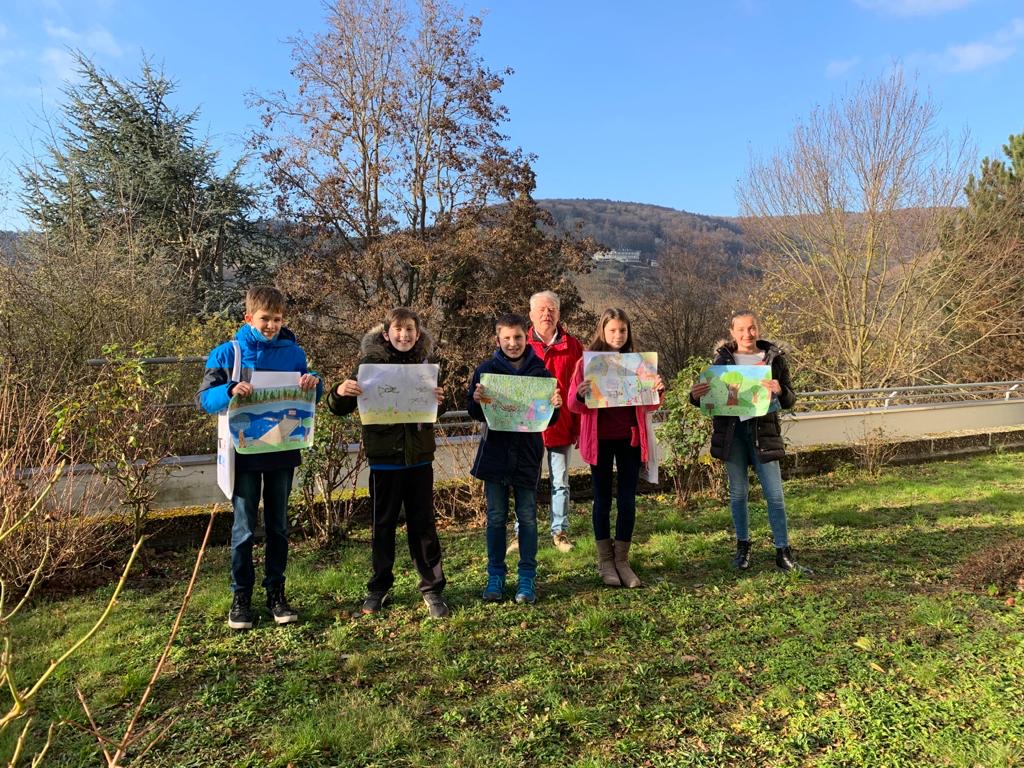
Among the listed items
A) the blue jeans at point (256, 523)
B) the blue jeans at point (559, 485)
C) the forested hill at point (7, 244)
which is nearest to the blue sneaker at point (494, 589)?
the blue jeans at point (559, 485)

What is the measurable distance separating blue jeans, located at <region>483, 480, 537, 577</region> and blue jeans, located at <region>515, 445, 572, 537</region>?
94 centimetres

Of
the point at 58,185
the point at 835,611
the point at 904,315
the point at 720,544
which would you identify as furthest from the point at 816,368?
the point at 58,185

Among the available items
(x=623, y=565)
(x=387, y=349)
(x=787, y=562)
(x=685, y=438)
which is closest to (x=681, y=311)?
(x=685, y=438)

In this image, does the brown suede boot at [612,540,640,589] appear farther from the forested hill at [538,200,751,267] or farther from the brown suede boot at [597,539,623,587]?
the forested hill at [538,200,751,267]

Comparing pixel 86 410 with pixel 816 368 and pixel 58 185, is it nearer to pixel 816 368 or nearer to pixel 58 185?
pixel 58 185

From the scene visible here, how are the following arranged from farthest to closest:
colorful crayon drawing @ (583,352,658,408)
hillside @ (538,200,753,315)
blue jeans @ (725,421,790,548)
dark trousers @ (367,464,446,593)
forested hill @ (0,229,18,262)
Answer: hillside @ (538,200,753,315), forested hill @ (0,229,18,262), blue jeans @ (725,421,790,548), colorful crayon drawing @ (583,352,658,408), dark trousers @ (367,464,446,593)

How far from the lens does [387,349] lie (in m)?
3.85

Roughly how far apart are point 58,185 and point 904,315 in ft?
66.0

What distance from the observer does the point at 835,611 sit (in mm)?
3785

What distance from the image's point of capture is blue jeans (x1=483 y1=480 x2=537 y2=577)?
3947 mm

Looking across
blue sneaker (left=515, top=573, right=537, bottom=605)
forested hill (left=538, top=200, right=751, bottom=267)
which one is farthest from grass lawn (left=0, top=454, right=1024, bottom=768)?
forested hill (left=538, top=200, right=751, bottom=267)

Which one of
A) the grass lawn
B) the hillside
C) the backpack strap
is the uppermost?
the hillside

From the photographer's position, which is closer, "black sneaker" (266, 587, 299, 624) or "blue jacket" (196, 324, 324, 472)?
"blue jacket" (196, 324, 324, 472)

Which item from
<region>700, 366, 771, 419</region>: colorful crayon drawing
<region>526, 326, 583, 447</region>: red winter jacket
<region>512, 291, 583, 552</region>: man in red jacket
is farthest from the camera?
<region>526, 326, 583, 447</region>: red winter jacket
